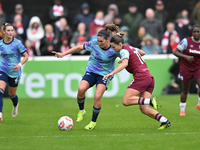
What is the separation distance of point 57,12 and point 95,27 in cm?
187

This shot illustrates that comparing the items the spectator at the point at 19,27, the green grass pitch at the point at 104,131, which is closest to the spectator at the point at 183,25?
the green grass pitch at the point at 104,131

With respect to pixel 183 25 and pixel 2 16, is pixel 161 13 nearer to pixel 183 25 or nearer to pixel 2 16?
pixel 183 25

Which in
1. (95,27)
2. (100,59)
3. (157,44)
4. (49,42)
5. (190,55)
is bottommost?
(157,44)

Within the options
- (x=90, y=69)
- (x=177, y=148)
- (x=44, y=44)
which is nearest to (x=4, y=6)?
(x=44, y=44)

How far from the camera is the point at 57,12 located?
16.9 meters

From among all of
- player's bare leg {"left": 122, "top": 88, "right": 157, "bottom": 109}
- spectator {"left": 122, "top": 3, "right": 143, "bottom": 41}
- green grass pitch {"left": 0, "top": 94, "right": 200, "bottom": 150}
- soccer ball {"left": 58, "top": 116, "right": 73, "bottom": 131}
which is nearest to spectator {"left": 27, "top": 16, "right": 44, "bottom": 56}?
spectator {"left": 122, "top": 3, "right": 143, "bottom": 41}

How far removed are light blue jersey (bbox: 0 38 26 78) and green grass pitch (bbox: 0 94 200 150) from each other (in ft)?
4.12

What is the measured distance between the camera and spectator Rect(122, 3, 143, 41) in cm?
A: 1667

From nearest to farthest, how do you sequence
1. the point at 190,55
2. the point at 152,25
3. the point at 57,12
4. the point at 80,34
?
the point at 190,55 → the point at 80,34 → the point at 152,25 → the point at 57,12

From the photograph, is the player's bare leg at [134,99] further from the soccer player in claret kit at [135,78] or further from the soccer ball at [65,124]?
the soccer ball at [65,124]

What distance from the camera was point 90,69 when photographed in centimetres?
856

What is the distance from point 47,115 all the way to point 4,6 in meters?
8.54

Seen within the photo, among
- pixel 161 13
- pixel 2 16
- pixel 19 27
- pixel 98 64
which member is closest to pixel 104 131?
pixel 98 64

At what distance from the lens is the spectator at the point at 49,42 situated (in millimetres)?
15625
